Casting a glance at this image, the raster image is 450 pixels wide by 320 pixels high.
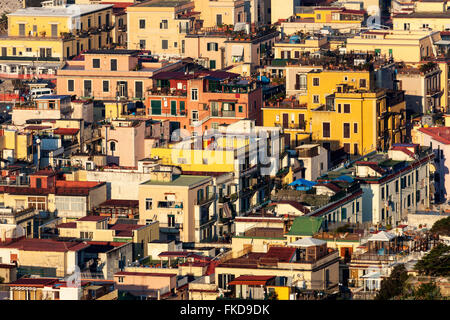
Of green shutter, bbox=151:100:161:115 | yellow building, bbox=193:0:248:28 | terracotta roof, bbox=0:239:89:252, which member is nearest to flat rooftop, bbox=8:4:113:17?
yellow building, bbox=193:0:248:28

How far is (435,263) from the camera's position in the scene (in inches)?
1523

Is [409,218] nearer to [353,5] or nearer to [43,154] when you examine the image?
[43,154]

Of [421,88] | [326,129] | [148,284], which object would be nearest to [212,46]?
[421,88]

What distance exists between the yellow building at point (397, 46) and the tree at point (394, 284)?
148ft

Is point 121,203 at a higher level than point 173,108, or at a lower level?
lower

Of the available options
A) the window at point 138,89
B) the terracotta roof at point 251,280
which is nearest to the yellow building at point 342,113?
the window at point 138,89

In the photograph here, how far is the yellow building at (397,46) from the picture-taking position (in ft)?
279

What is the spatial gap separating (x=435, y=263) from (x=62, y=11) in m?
62.7

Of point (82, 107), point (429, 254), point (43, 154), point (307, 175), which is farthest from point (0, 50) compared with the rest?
point (429, 254)

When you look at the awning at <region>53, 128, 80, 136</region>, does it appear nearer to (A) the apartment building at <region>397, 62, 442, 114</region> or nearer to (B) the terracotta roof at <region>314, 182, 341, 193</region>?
(B) the terracotta roof at <region>314, 182, 341, 193</region>

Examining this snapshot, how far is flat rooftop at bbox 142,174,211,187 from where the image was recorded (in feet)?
180

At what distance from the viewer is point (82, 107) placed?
240ft

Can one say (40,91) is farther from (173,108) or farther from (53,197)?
(53,197)

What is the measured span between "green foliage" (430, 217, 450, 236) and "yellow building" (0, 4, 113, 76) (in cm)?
4387
